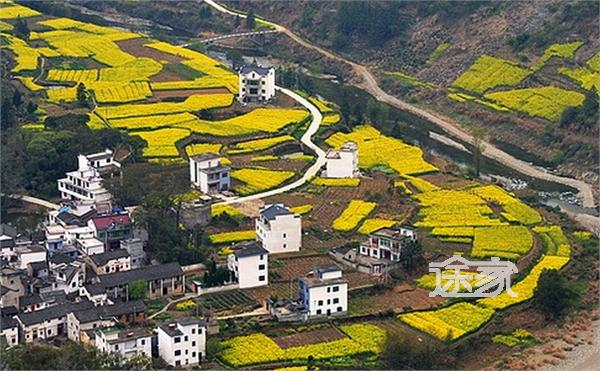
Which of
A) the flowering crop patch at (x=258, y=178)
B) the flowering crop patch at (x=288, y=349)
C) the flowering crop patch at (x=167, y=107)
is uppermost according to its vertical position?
the flowering crop patch at (x=167, y=107)

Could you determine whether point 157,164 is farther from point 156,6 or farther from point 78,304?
point 156,6

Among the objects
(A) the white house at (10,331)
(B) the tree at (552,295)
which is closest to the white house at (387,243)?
(B) the tree at (552,295)

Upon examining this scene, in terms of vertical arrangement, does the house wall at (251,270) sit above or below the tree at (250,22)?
below

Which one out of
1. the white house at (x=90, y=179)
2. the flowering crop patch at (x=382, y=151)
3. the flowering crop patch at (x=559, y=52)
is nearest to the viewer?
the white house at (x=90, y=179)

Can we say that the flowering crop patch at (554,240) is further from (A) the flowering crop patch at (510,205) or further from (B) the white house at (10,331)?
(B) the white house at (10,331)

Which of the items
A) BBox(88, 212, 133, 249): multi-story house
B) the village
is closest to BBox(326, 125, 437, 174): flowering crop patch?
the village

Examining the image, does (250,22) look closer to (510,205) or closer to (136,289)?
(510,205)

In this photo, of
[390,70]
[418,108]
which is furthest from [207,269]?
[390,70]
